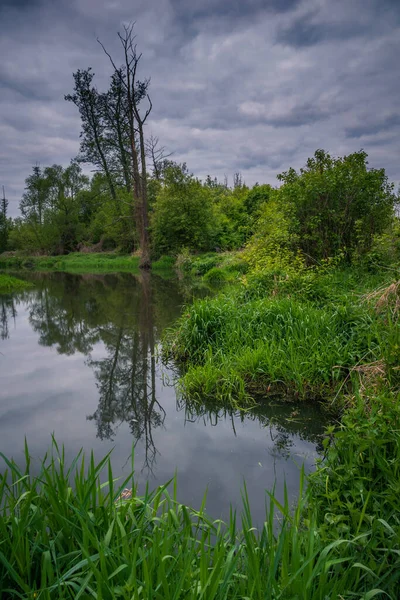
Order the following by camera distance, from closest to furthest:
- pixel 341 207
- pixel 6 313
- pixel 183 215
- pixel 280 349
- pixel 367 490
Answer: pixel 367 490
pixel 280 349
pixel 341 207
pixel 6 313
pixel 183 215

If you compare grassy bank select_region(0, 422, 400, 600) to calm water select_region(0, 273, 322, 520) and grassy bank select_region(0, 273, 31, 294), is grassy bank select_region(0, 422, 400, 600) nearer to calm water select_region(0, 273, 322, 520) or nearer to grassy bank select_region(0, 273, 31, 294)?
calm water select_region(0, 273, 322, 520)

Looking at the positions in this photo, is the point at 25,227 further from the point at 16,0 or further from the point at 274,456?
the point at 274,456

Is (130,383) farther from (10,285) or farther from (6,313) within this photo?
(10,285)

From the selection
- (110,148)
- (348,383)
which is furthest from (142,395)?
(110,148)

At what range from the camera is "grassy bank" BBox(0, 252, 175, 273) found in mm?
28572

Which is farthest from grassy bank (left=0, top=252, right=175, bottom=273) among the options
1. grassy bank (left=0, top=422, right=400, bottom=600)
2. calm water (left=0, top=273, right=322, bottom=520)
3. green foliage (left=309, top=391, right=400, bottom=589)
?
grassy bank (left=0, top=422, right=400, bottom=600)

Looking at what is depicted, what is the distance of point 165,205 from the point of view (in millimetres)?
26250

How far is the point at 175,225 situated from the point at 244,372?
2226cm

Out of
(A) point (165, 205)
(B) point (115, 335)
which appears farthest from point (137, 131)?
(B) point (115, 335)

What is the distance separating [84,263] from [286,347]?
3262 cm

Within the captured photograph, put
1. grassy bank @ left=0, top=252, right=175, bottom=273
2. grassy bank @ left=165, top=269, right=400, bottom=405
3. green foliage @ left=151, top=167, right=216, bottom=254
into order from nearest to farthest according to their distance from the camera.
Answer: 1. grassy bank @ left=165, top=269, right=400, bottom=405
2. green foliage @ left=151, top=167, right=216, bottom=254
3. grassy bank @ left=0, top=252, right=175, bottom=273

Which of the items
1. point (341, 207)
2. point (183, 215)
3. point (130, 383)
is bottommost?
point (130, 383)

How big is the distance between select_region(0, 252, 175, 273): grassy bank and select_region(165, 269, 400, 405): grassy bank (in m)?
20.8

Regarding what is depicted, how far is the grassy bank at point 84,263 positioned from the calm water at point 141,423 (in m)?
20.2
